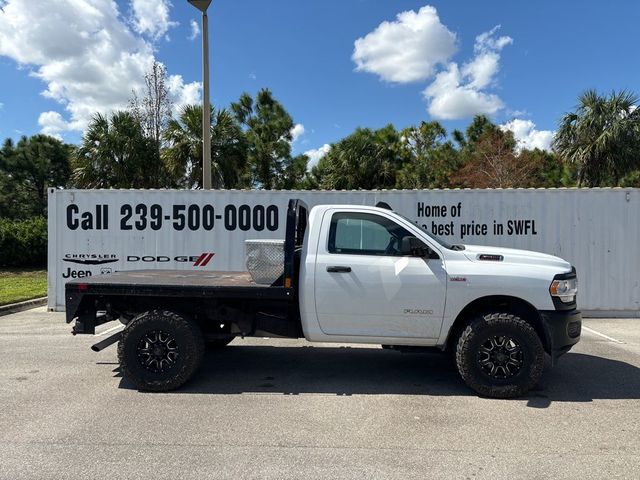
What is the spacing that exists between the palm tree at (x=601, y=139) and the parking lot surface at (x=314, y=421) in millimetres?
15492

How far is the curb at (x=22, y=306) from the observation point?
10.8 metres

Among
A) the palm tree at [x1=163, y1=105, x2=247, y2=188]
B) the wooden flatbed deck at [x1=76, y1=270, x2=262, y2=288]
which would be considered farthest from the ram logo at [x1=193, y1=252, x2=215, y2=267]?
the palm tree at [x1=163, y1=105, x2=247, y2=188]

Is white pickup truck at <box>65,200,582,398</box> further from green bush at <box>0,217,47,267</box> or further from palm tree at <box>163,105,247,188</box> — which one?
green bush at <box>0,217,47,267</box>

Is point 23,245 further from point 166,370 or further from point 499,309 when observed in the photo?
point 499,309

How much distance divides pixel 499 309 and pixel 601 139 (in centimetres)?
1783

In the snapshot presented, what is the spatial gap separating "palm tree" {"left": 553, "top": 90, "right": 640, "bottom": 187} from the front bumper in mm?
17555

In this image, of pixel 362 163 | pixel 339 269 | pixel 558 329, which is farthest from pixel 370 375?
pixel 362 163

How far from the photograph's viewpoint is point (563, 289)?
5.40 meters

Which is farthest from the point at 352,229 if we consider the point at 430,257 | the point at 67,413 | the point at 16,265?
the point at 16,265

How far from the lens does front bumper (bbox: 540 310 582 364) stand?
17.5ft

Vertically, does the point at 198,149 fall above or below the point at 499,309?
above

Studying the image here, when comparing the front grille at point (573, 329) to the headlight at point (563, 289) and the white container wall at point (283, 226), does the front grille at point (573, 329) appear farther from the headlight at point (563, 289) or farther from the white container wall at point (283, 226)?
the white container wall at point (283, 226)

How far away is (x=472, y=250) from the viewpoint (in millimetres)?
5785

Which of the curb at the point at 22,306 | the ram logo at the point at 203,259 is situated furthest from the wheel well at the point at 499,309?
the curb at the point at 22,306
